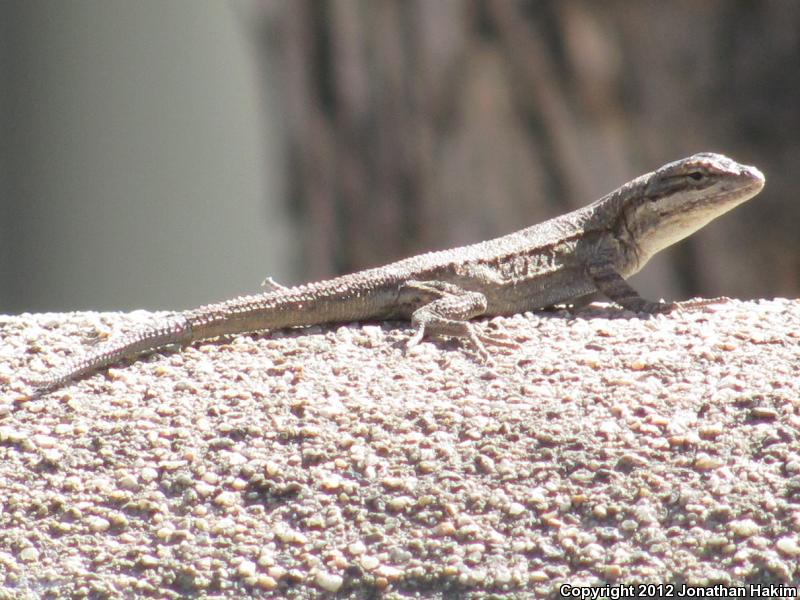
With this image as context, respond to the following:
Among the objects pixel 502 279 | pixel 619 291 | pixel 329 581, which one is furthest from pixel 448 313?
pixel 329 581

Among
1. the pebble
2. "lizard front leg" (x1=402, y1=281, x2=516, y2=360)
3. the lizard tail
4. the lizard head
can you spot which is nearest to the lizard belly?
"lizard front leg" (x1=402, y1=281, x2=516, y2=360)

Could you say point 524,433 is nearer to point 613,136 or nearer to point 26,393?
point 26,393

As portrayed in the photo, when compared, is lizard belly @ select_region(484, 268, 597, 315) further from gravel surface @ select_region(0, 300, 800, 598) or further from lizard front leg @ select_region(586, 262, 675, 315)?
gravel surface @ select_region(0, 300, 800, 598)

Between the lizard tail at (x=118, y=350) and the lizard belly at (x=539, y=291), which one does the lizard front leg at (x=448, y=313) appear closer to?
the lizard belly at (x=539, y=291)

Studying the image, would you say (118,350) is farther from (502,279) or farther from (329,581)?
(502,279)

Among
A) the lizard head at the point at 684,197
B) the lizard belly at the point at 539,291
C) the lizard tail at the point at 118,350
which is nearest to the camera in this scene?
the lizard tail at the point at 118,350

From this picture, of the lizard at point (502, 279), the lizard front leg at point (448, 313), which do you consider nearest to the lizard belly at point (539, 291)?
the lizard at point (502, 279)

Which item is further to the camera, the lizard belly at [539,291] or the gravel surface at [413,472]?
the lizard belly at [539,291]
